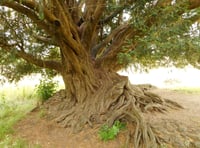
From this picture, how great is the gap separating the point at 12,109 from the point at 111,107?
3.23 metres

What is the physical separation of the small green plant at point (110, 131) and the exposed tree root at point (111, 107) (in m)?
0.11

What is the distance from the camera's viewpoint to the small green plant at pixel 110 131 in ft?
16.5

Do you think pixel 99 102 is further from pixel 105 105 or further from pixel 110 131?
pixel 110 131

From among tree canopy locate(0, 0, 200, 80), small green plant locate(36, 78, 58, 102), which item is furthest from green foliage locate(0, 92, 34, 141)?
tree canopy locate(0, 0, 200, 80)

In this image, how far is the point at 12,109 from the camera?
765 cm

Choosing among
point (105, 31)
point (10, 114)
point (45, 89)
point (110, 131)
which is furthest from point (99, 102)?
point (10, 114)

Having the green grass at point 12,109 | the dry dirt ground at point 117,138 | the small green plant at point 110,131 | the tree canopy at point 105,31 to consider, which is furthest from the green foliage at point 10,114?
the small green plant at point 110,131

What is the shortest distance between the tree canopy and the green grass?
1.00m

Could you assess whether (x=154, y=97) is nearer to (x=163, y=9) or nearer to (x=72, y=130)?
(x=72, y=130)

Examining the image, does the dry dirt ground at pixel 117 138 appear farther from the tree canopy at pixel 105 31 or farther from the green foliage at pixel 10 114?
the tree canopy at pixel 105 31

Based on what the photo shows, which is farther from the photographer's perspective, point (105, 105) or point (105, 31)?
point (105, 31)

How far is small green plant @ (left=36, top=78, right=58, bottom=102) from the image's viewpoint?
24.7 feet

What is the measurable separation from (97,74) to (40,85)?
2028 mm

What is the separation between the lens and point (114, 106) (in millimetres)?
5785
